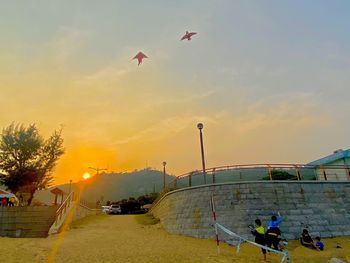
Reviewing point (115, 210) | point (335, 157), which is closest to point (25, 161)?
point (115, 210)

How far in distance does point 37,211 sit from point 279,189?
1470 cm

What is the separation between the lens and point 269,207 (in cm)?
1739

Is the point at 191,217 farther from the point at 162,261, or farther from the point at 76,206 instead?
the point at 76,206

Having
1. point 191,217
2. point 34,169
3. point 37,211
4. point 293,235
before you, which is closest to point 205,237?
point 191,217

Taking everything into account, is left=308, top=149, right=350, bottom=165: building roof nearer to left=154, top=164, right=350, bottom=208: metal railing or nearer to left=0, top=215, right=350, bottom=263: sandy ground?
left=154, top=164, right=350, bottom=208: metal railing

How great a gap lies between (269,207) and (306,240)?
105 inches

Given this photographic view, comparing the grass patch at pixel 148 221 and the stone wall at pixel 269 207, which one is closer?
the stone wall at pixel 269 207

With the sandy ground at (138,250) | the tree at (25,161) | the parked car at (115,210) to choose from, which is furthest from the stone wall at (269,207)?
the parked car at (115,210)

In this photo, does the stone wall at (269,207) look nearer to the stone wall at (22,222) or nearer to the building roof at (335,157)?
the stone wall at (22,222)

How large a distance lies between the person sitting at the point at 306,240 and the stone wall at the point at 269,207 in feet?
2.81

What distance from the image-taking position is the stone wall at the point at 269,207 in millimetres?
16891

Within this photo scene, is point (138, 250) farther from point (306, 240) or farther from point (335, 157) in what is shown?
point (335, 157)

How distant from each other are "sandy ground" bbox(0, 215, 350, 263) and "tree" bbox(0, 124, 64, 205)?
1195 cm

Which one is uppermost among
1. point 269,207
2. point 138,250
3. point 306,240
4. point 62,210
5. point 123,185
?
point 123,185
